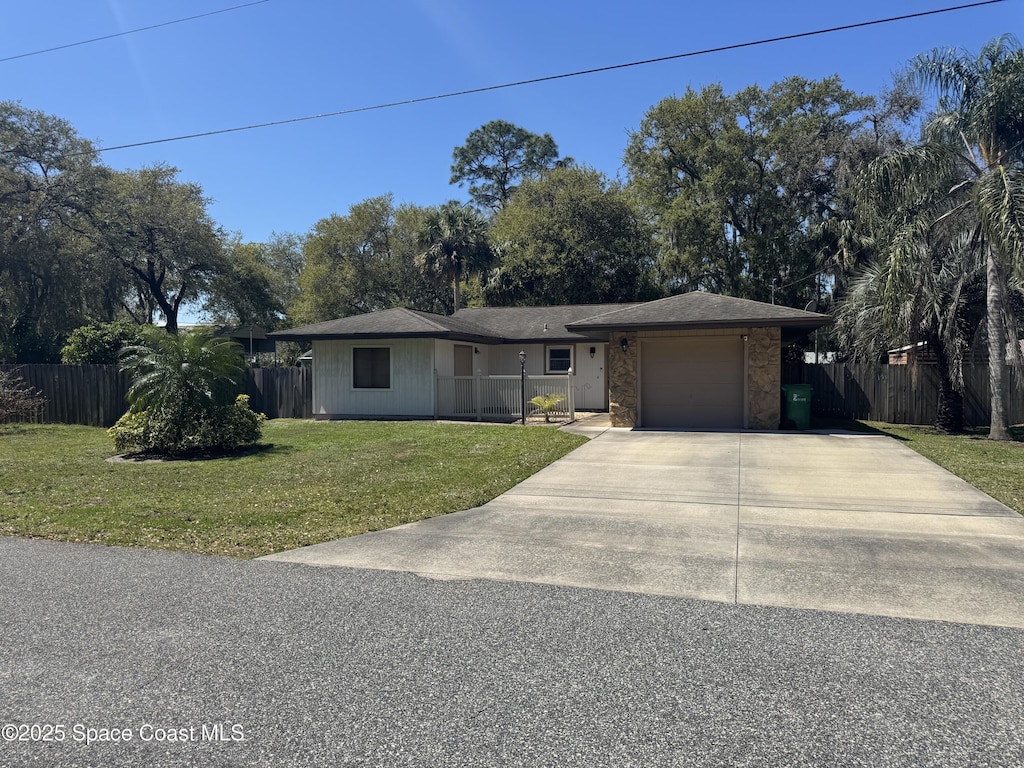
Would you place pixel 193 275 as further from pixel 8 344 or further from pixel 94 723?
pixel 94 723

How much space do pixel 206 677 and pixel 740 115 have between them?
33.6 meters

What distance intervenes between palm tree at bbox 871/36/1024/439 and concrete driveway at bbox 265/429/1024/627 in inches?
243

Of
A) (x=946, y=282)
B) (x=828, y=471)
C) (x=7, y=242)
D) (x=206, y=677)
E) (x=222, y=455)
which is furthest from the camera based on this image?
(x=7, y=242)

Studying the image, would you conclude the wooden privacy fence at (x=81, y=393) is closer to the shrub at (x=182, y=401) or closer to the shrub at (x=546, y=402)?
the shrub at (x=182, y=401)

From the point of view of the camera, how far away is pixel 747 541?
604 cm

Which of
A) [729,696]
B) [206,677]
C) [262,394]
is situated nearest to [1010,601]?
[729,696]

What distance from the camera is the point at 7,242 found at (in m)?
24.6

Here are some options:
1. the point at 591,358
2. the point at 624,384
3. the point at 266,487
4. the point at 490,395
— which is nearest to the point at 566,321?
the point at 591,358

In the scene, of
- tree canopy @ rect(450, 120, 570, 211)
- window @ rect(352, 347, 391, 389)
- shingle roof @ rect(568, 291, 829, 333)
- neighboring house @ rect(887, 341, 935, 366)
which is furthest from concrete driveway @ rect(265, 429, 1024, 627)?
tree canopy @ rect(450, 120, 570, 211)

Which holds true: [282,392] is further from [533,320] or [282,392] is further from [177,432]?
[533,320]

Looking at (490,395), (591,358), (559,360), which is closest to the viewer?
(490,395)

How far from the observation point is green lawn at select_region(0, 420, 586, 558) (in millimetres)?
Answer: 6551

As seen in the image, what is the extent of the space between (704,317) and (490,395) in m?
6.47

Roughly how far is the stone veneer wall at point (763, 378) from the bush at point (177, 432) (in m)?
11.0
